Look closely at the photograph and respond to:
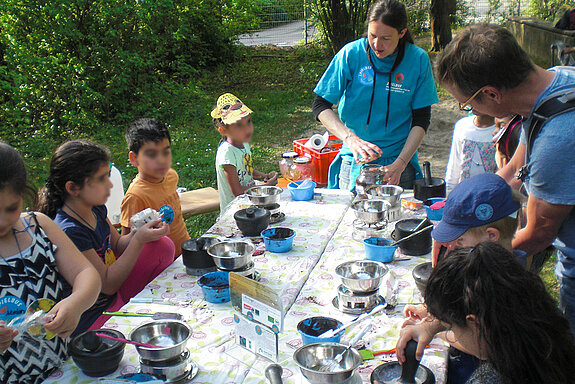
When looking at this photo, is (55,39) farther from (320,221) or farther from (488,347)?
(488,347)

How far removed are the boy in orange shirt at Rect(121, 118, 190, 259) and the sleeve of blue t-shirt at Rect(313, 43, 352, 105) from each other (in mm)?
1238

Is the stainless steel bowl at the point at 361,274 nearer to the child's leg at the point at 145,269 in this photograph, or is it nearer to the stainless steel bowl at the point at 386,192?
the stainless steel bowl at the point at 386,192

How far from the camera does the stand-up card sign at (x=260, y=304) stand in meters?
1.86

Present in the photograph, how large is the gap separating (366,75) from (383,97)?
0.20 m

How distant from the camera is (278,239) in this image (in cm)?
287

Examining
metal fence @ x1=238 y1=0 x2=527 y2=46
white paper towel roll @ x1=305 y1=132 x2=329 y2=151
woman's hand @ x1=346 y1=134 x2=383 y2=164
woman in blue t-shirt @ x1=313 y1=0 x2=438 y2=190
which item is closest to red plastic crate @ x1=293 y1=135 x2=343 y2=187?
white paper towel roll @ x1=305 y1=132 x2=329 y2=151

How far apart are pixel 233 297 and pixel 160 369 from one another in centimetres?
48

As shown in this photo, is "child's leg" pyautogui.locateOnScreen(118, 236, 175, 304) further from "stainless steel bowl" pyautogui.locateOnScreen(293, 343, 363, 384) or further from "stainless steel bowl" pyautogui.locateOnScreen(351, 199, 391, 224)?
"stainless steel bowl" pyautogui.locateOnScreen(293, 343, 363, 384)

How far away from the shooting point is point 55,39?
823 cm

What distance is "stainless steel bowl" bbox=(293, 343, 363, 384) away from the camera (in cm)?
167

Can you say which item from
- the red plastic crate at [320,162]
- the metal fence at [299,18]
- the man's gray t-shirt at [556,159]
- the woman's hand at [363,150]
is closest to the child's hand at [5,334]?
the man's gray t-shirt at [556,159]

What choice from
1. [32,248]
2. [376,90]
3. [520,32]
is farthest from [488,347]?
[520,32]

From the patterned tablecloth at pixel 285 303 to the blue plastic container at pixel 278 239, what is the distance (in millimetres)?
40

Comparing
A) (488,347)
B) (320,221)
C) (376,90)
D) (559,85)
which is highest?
(559,85)
